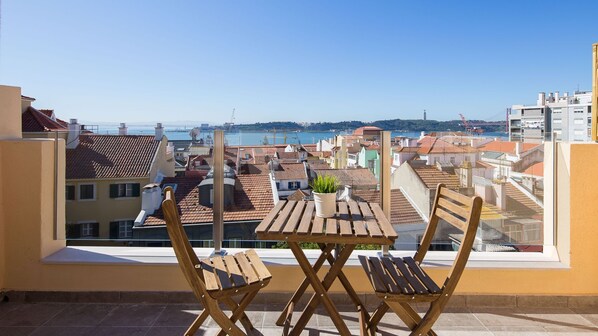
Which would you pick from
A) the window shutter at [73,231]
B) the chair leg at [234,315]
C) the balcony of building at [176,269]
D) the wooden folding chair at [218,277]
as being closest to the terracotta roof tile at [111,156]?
the balcony of building at [176,269]

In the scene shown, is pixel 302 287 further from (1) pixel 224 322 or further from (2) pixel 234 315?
(1) pixel 224 322

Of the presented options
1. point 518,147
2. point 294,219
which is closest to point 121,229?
point 294,219

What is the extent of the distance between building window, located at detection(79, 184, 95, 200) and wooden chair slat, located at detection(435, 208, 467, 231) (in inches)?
102

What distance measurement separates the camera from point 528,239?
3.13 meters

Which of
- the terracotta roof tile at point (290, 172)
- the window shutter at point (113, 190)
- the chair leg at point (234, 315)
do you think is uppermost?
the terracotta roof tile at point (290, 172)

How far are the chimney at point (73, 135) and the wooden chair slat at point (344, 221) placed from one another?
7.23 feet

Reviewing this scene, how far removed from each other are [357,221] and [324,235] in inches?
13.8

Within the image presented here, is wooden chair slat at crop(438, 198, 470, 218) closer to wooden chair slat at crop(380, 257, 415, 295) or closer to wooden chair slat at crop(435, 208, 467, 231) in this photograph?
wooden chair slat at crop(435, 208, 467, 231)

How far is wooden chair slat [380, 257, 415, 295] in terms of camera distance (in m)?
1.89

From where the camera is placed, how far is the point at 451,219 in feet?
7.51

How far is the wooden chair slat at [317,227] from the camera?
198 cm

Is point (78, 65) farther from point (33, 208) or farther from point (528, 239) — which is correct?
point (528, 239)

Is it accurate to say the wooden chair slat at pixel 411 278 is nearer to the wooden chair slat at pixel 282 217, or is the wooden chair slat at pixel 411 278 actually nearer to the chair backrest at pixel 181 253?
the wooden chair slat at pixel 282 217

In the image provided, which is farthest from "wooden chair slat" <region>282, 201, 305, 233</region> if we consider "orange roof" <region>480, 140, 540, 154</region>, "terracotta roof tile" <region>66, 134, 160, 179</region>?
"orange roof" <region>480, 140, 540, 154</region>
